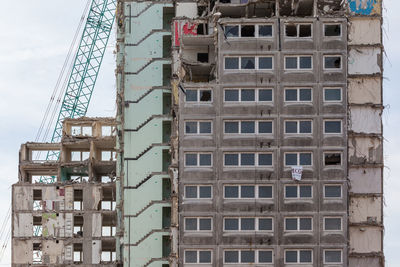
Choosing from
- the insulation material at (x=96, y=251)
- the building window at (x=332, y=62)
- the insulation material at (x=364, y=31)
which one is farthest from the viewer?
the insulation material at (x=96, y=251)

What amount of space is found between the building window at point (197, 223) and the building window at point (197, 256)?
9.64ft

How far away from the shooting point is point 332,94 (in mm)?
128250

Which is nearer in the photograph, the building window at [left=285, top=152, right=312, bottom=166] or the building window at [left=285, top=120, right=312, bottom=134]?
the building window at [left=285, top=152, right=312, bottom=166]

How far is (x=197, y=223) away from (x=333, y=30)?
3142cm

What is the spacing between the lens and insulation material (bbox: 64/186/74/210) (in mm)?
168000

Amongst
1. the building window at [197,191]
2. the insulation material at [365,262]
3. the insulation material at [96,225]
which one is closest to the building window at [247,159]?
the building window at [197,191]

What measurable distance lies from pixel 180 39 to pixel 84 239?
153 feet

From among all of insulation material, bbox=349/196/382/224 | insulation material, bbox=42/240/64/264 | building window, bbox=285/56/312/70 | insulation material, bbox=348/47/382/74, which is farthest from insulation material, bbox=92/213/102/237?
building window, bbox=285/56/312/70

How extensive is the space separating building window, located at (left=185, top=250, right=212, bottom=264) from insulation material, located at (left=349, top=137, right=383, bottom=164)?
2778cm

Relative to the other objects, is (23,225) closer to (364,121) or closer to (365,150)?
(365,150)

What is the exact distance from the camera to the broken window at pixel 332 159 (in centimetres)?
12694

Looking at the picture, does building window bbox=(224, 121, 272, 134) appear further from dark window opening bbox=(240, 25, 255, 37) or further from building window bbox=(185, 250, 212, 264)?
building window bbox=(185, 250, 212, 264)

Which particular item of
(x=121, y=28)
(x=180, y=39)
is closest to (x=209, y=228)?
(x=180, y=39)

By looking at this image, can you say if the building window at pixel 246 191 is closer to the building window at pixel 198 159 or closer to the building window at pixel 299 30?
the building window at pixel 198 159
